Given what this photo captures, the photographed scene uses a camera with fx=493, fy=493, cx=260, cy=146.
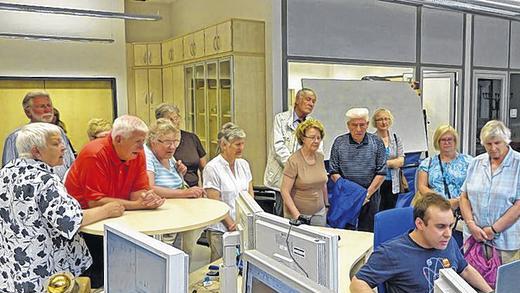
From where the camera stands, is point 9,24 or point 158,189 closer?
point 158,189

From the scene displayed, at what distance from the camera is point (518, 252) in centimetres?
320

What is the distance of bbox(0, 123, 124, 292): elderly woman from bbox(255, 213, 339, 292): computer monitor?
0.96m

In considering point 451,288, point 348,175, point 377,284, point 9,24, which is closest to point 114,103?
point 9,24

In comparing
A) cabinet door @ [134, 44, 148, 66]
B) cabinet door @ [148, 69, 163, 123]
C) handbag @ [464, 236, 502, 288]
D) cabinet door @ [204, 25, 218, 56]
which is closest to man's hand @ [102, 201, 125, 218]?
handbag @ [464, 236, 502, 288]

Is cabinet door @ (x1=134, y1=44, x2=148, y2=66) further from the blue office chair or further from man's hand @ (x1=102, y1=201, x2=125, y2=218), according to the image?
the blue office chair

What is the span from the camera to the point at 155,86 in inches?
317

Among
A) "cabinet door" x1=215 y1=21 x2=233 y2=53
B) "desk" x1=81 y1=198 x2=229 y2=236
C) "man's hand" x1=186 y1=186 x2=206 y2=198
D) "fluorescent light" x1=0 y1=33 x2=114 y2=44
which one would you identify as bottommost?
"desk" x1=81 y1=198 x2=229 y2=236

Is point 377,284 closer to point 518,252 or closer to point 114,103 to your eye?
point 518,252

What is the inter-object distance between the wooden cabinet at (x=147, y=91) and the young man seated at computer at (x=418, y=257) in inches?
252

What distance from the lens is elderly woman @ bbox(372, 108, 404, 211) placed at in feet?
15.2

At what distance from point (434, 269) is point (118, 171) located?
1.67 m

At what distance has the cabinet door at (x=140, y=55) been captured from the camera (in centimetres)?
802

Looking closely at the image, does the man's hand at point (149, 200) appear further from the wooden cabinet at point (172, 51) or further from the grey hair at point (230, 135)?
the wooden cabinet at point (172, 51)

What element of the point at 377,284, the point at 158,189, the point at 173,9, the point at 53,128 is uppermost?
the point at 173,9
